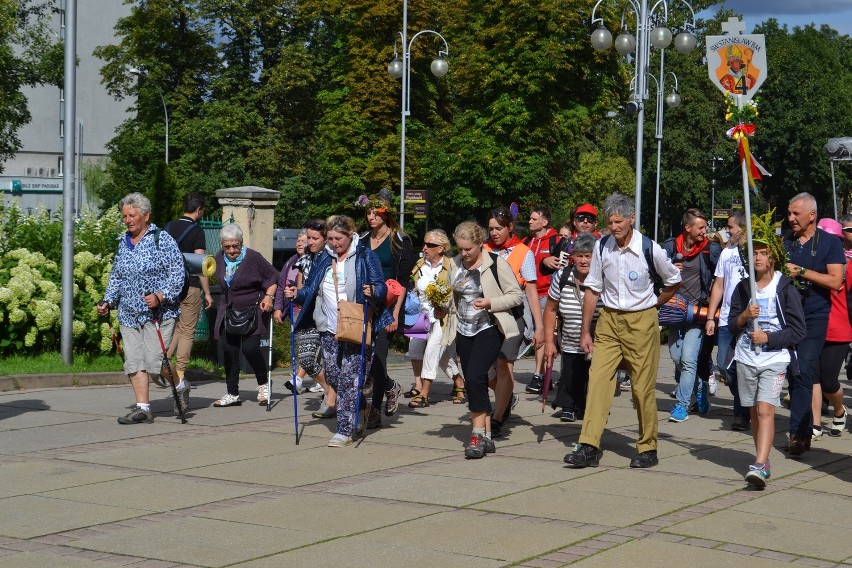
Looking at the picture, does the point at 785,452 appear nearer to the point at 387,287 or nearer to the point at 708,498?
the point at 708,498

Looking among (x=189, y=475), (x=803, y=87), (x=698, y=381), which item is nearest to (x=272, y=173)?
(x=803, y=87)

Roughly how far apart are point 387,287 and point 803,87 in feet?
204

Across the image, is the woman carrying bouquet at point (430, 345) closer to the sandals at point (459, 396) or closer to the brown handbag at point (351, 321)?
the sandals at point (459, 396)

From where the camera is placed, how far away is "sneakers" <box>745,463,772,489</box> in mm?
7801

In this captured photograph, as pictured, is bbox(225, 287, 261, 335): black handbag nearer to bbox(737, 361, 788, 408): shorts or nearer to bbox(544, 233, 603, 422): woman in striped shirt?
bbox(544, 233, 603, 422): woman in striped shirt

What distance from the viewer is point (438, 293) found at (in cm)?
945

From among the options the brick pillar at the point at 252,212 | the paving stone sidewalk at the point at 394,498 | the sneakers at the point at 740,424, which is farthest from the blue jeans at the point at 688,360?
the brick pillar at the point at 252,212

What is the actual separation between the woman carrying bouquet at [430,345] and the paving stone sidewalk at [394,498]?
1.12m

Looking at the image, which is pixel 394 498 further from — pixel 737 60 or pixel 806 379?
pixel 737 60

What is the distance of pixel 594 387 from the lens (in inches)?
340

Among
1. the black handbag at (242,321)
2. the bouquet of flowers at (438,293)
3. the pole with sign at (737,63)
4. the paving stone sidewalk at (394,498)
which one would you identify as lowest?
the paving stone sidewalk at (394,498)

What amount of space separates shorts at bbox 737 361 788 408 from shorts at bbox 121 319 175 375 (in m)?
4.96

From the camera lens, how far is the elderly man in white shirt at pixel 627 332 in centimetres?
860

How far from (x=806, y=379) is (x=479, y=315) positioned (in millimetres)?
2475
